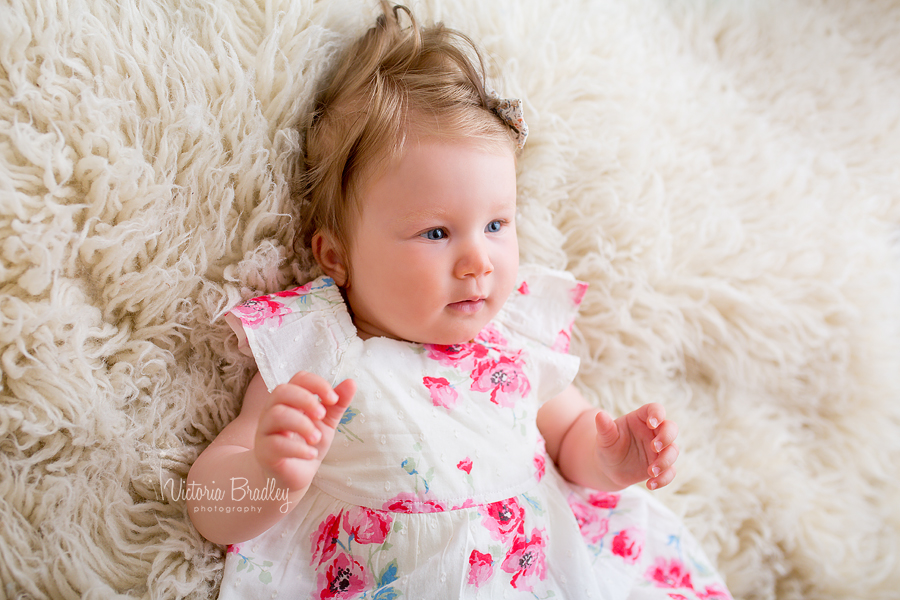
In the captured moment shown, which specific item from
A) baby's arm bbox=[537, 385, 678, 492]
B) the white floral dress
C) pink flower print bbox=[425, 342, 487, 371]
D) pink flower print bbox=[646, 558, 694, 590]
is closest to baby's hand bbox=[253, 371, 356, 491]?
the white floral dress

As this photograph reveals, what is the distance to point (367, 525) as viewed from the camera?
0.80 metres

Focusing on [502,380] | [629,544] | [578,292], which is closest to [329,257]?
[502,380]

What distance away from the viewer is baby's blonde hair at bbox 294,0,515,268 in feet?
2.72

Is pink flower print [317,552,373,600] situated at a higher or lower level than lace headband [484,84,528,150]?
lower

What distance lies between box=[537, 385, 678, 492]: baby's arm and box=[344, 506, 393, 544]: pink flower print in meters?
0.32

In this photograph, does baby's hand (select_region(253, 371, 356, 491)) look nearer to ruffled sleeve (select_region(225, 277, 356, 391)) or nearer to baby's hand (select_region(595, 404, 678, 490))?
ruffled sleeve (select_region(225, 277, 356, 391))

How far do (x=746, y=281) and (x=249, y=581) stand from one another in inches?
39.5

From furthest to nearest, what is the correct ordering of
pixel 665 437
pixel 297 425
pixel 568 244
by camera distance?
pixel 568 244, pixel 665 437, pixel 297 425

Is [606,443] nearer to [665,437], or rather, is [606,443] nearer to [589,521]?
[665,437]

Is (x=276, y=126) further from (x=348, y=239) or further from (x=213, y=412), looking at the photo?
(x=213, y=412)

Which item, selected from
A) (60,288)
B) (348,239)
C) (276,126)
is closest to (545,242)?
(348,239)

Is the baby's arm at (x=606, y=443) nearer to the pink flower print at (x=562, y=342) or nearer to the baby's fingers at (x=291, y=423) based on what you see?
the pink flower print at (x=562, y=342)

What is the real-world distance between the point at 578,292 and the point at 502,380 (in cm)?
24

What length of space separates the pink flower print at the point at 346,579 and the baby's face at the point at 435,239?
320 millimetres
